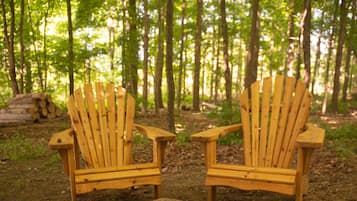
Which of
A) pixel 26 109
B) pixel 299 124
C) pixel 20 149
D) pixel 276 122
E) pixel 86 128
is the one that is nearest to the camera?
pixel 299 124

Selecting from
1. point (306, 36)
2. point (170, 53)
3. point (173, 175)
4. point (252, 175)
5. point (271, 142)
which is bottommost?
point (173, 175)

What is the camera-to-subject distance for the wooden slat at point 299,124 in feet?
9.39

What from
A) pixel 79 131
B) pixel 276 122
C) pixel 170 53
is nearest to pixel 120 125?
pixel 79 131

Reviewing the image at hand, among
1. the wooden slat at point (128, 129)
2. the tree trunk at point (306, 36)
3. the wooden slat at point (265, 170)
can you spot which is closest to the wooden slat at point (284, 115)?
the wooden slat at point (265, 170)

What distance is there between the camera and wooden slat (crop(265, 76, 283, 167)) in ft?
9.68

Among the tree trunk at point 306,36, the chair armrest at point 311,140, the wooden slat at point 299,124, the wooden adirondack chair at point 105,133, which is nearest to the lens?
the chair armrest at point 311,140

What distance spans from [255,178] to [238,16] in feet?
45.7

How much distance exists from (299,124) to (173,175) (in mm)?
1647

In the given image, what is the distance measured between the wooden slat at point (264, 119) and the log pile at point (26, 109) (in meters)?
6.26

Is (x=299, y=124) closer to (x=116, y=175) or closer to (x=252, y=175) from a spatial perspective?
(x=252, y=175)

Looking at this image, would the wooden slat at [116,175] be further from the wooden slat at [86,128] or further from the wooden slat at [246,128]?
the wooden slat at [246,128]

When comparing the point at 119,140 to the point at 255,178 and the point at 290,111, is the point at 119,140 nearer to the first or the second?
the point at 255,178

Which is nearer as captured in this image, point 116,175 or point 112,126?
point 116,175

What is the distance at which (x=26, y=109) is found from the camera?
7.57 meters
